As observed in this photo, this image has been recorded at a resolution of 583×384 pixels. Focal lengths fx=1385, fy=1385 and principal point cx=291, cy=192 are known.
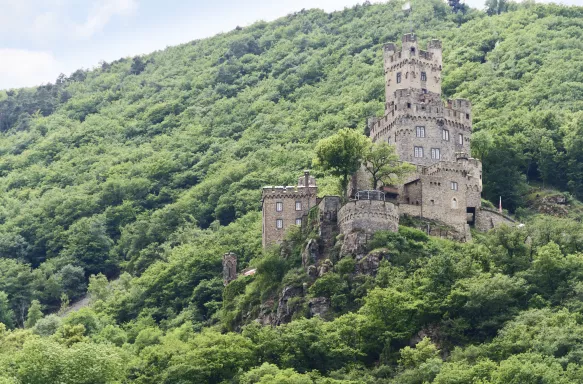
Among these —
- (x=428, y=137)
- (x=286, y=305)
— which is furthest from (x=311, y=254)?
(x=428, y=137)

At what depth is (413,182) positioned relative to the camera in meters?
106

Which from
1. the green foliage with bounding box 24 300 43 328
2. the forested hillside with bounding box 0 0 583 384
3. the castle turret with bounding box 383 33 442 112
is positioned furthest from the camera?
the green foliage with bounding box 24 300 43 328

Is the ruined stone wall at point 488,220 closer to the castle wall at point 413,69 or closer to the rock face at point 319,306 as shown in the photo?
the castle wall at point 413,69

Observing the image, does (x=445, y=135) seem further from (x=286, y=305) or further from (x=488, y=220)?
(x=286, y=305)

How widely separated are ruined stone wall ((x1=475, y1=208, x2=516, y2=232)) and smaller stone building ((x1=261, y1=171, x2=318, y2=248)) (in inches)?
500

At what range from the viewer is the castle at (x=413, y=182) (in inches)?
3932

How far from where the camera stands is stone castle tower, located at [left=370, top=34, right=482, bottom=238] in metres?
105

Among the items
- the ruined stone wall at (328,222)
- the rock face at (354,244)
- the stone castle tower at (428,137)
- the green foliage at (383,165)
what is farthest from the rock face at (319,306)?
the green foliage at (383,165)

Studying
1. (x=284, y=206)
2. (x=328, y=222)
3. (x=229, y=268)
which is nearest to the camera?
(x=328, y=222)

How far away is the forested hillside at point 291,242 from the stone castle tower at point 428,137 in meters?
5.35

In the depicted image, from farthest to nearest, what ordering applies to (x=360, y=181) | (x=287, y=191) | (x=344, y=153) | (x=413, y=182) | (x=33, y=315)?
(x=33, y=315), (x=287, y=191), (x=360, y=181), (x=413, y=182), (x=344, y=153)

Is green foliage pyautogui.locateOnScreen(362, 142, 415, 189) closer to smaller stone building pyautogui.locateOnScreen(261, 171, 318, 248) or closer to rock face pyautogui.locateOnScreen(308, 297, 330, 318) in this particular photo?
smaller stone building pyautogui.locateOnScreen(261, 171, 318, 248)

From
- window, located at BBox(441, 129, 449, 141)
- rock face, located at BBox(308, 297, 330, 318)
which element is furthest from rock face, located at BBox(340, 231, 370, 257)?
window, located at BBox(441, 129, 449, 141)

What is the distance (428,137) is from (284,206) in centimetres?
1323
